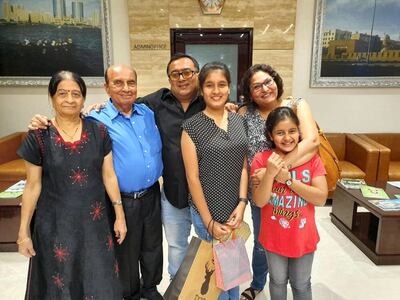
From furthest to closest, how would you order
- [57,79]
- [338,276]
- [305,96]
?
1. [305,96]
2. [338,276]
3. [57,79]

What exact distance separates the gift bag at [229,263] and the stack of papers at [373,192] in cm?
164

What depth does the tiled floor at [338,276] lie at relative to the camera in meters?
2.31

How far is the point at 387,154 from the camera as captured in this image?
360 cm

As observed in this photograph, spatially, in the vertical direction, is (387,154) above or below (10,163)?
above

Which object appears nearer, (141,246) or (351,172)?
(141,246)

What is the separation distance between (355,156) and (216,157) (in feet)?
9.41

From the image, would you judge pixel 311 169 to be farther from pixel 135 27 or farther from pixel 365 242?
pixel 135 27

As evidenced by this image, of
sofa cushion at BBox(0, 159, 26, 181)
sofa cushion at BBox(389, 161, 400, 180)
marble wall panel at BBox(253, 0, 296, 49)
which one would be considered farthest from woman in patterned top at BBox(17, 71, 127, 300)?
sofa cushion at BBox(389, 161, 400, 180)

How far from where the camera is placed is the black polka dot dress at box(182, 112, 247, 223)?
1.63m

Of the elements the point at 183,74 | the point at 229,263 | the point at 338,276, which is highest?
the point at 183,74

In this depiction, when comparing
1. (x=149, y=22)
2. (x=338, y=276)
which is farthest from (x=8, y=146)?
(x=338, y=276)

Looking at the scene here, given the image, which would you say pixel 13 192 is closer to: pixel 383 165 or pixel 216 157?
pixel 216 157

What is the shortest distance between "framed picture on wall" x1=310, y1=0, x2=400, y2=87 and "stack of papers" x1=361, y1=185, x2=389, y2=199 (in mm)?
1673

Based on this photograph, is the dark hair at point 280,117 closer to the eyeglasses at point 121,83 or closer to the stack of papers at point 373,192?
the eyeglasses at point 121,83
